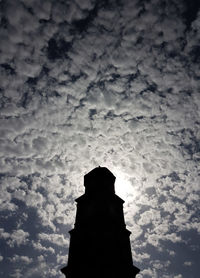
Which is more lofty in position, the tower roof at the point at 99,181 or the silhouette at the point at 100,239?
the tower roof at the point at 99,181

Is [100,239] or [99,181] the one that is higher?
[99,181]

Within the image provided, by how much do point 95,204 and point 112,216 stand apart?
2032 mm

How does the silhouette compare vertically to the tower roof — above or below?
below

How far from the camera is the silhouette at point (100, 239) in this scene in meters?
16.6

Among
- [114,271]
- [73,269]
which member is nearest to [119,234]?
[114,271]

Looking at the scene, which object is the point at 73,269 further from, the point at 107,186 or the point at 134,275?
the point at 107,186

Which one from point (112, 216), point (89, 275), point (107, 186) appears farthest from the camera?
point (107, 186)

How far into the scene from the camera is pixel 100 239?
696 inches

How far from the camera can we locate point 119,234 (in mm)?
18984

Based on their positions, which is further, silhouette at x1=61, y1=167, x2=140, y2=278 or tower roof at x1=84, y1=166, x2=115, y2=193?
tower roof at x1=84, y1=166, x2=115, y2=193

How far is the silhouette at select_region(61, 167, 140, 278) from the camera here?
16.6 metres

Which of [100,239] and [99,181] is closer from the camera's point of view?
[100,239]

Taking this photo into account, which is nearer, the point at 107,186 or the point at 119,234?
the point at 119,234

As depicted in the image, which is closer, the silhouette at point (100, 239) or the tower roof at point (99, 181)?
the silhouette at point (100, 239)
